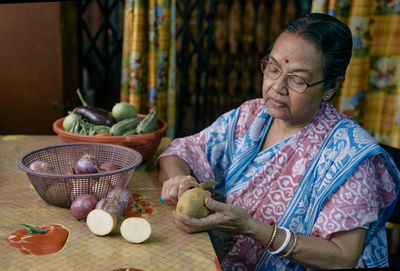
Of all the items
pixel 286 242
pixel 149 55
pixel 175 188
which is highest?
pixel 149 55

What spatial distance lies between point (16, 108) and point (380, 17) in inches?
121

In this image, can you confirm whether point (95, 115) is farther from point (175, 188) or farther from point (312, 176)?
point (312, 176)

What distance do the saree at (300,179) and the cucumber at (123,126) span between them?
24cm

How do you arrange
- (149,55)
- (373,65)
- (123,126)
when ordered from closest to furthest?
(123,126)
(373,65)
(149,55)

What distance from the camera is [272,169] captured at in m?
1.41

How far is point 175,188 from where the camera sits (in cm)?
124

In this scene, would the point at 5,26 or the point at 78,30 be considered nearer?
the point at 5,26

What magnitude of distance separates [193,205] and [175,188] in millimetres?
176

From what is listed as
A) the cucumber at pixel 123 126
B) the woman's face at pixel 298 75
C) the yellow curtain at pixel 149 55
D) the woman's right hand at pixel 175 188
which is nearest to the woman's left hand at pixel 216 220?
the woman's right hand at pixel 175 188

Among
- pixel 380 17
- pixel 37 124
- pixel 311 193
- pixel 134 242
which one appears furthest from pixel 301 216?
pixel 37 124

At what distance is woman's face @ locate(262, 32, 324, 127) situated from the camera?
1247mm

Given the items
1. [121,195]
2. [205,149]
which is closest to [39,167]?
[121,195]

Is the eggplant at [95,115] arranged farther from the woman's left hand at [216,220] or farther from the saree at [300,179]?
the woman's left hand at [216,220]

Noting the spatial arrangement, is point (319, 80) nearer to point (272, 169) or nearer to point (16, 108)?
point (272, 169)
